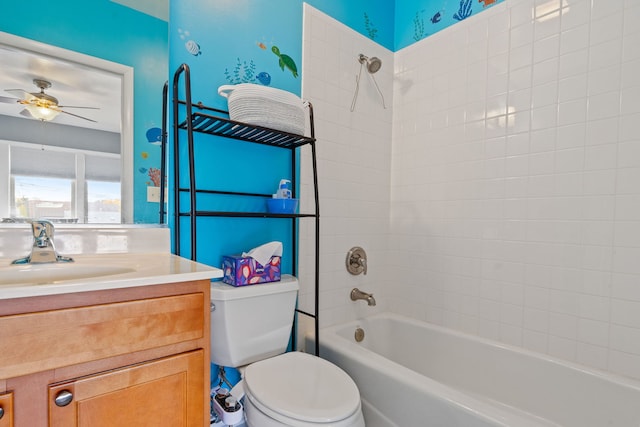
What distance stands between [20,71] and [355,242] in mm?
1622

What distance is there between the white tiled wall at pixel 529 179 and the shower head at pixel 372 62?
287 millimetres

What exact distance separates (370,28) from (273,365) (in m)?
1.96

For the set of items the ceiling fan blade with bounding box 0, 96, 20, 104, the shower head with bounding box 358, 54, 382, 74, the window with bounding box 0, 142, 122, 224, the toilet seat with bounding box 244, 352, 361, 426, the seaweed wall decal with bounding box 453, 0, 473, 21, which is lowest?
the toilet seat with bounding box 244, 352, 361, 426

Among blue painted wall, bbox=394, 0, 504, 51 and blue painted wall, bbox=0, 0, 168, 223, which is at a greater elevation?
blue painted wall, bbox=394, 0, 504, 51

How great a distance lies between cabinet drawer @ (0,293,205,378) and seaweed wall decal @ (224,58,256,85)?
3.44ft

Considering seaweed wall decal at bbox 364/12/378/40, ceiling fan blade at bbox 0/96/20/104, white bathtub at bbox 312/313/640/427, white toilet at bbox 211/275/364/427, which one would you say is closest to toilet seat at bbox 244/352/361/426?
white toilet at bbox 211/275/364/427

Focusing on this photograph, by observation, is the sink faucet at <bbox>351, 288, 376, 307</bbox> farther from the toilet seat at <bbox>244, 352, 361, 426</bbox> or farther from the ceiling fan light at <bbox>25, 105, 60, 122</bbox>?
the ceiling fan light at <bbox>25, 105, 60, 122</bbox>

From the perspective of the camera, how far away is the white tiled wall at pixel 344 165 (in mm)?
1764

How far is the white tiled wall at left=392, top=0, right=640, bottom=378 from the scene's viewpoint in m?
1.32

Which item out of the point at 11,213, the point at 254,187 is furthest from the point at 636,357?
the point at 11,213

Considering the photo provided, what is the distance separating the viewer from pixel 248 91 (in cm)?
128

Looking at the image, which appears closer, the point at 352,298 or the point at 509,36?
the point at 509,36

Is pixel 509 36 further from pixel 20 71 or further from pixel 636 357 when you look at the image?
pixel 20 71

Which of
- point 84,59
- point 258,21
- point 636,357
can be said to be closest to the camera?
point 84,59
